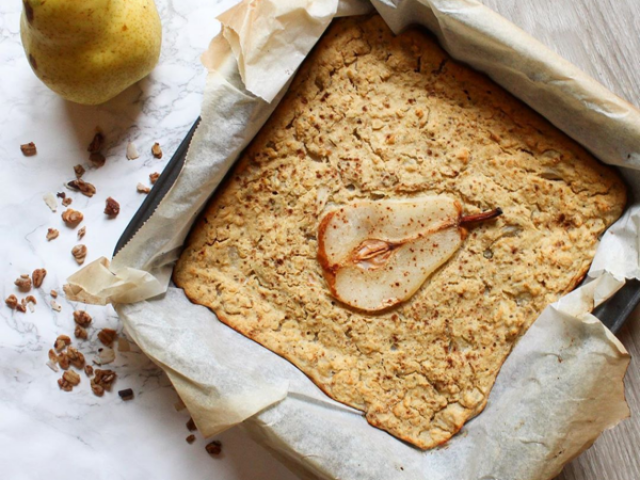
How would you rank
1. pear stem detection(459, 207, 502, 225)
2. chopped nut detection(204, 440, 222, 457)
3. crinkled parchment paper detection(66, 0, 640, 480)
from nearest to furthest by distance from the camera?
1. crinkled parchment paper detection(66, 0, 640, 480)
2. pear stem detection(459, 207, 502, 225)
3. chopped nut detection(204, 440, 222, 457)

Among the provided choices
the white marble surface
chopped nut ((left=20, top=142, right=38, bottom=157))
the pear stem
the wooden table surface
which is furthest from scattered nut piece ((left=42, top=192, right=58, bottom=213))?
the wooden table surface

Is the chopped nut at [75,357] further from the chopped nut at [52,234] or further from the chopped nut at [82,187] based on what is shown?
the chopped nut at [82,187]

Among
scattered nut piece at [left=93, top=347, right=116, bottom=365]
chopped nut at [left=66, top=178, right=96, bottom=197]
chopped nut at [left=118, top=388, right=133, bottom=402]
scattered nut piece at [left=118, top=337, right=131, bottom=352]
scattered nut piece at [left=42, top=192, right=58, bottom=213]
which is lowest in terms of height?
chopped nut at [left=118, top=388, right=133, bottom=402]

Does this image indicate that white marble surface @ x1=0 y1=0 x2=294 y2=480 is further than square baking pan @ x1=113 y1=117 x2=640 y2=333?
Yes

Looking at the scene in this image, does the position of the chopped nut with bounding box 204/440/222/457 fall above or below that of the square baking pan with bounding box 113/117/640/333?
below

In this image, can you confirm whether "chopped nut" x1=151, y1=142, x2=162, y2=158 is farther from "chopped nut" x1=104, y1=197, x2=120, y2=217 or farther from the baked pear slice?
the baked pear slice

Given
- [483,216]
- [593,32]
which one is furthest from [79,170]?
[593,32]
